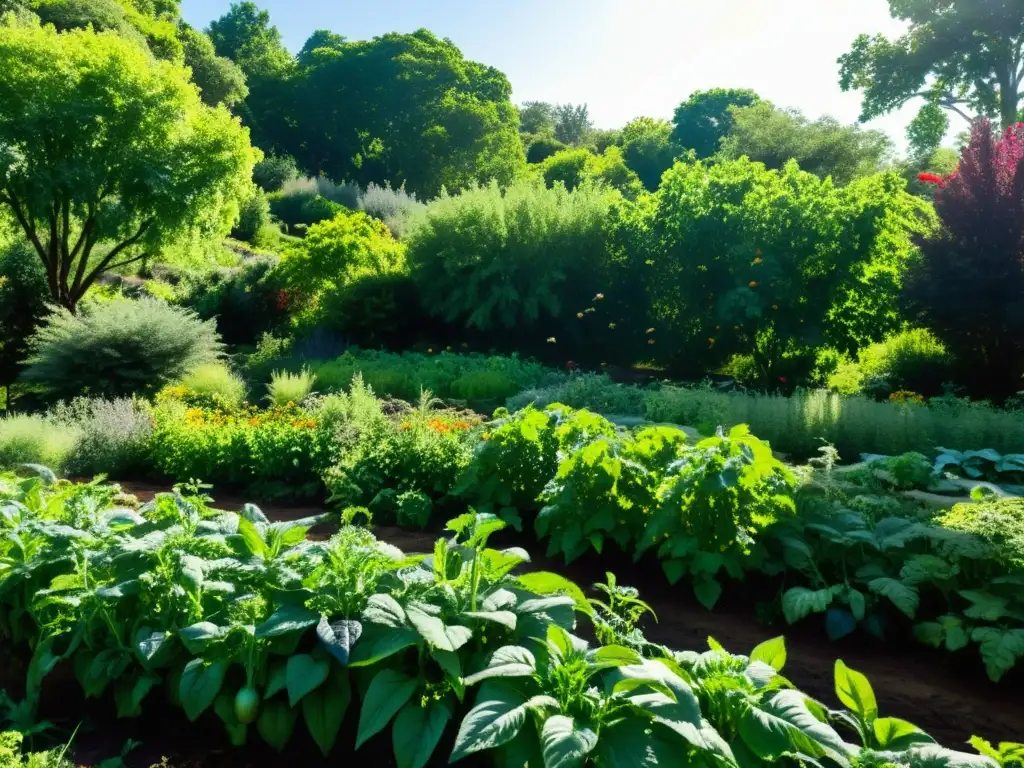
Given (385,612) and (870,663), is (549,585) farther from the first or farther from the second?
(870,663)

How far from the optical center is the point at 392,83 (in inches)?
1387

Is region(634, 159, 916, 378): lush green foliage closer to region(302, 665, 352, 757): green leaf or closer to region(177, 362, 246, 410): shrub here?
region(177, 362, 246, 410): shrub

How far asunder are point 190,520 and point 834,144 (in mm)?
29716

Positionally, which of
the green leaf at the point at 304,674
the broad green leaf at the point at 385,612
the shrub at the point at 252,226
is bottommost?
the green leaf at the point at 304,674

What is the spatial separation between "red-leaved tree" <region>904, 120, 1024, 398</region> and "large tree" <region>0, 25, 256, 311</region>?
411 inches

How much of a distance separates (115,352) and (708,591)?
28.9ft

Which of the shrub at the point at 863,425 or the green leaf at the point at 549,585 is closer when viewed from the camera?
the green leaf at the point at 549,585

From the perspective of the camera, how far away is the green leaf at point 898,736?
2082 mm

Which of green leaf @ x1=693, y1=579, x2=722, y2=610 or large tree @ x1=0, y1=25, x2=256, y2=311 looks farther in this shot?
large tree @ x1=0, y1=25, x2=256, y2=311

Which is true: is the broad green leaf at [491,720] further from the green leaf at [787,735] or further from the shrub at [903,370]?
the shrub at [903,370]

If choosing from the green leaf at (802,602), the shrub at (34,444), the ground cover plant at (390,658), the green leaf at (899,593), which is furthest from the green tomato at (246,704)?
the shrub at (34,444)

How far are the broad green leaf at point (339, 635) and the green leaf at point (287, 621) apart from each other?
4cm

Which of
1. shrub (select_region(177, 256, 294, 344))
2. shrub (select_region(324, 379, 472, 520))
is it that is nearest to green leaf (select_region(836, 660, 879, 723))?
shrub (select_region(324, 379, 472, 520))

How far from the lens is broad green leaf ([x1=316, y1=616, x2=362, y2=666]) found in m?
2.21
